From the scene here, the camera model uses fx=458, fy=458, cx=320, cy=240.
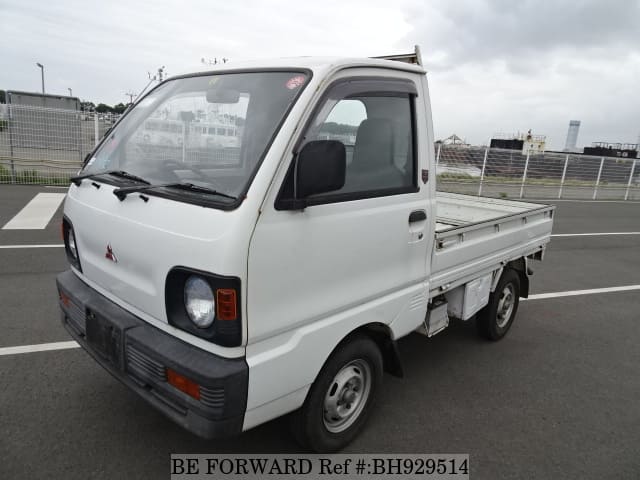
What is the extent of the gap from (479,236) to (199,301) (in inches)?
95.8

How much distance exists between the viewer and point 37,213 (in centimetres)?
842

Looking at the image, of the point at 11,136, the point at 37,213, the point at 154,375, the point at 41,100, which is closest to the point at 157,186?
the point at 154,375

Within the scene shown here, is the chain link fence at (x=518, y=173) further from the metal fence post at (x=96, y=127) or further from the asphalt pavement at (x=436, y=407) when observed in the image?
the asphalt pavement at (x=436, y=407)

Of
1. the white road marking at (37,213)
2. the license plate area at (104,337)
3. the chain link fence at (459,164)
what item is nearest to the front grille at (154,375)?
the license plate area at (104,337)

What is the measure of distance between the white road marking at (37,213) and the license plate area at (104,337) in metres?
5.90

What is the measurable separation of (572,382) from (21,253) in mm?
6475

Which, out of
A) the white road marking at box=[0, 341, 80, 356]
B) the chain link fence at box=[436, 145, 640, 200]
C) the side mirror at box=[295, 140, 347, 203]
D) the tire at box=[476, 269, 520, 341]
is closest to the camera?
the side mirror at box=[295, 140, 347, 203]

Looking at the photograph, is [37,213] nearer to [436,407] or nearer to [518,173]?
[436,407]

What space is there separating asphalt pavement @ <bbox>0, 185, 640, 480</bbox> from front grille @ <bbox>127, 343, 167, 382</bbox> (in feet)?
2.21

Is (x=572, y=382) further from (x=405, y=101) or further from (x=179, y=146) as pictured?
(x=179, y=146)

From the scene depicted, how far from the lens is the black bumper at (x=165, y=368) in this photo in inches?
76.7

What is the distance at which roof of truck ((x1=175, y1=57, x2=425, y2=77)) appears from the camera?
230 centimetres

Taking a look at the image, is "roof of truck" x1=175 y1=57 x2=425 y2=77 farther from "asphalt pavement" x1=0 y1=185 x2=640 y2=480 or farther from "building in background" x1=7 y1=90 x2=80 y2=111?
"building in background" x1=7 y1=90 x2=80 y2=111

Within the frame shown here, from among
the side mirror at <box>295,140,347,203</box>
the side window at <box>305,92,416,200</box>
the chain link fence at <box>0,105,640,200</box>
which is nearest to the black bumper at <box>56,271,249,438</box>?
the side mirror at <box>295,140,347,203</box>
